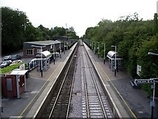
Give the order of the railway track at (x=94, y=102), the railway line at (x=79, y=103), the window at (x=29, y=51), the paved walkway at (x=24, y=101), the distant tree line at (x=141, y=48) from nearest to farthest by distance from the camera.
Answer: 1. the paved walkway at (x=24, y=101)
2. the railway line at (x=79, y=103)
3. the railway track at (x=94, y=102)
4. the distant tree line at (x=141, y=48)
5. the window at (x=29, y=51)

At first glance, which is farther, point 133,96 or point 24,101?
point 133,96

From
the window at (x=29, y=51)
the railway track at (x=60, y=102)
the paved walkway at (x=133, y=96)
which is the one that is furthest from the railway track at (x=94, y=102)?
the window at (x=29, y=51)

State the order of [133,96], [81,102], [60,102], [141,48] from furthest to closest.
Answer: [141,48] < [133,96] < [60,102] < [81,102]

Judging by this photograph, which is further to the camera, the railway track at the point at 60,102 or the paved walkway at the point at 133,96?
the railway track at the point at 60,102

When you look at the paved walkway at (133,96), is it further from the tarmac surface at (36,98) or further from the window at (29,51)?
the window at (29,51)

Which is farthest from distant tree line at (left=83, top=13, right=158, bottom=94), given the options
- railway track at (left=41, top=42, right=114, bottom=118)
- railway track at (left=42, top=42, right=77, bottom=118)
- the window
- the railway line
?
the window

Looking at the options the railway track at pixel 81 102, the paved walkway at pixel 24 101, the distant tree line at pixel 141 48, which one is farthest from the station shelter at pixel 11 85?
Result: the distant tree line at pixel 141 48

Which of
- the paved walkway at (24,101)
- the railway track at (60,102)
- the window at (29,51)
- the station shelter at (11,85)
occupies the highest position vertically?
the window at (29,51)

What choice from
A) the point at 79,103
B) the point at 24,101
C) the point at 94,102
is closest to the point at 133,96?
the point at 94,102

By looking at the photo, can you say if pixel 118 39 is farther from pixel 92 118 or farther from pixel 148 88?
pixel 92 118

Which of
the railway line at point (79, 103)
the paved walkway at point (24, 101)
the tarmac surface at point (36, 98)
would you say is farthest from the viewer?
the railway line at point (79, 103)

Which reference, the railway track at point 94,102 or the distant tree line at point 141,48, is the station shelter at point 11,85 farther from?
the distant tree line at point 141,48

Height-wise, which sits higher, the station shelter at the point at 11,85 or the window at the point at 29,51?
the window at the point at 29,51

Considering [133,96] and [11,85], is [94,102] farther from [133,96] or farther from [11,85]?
[11,85]
